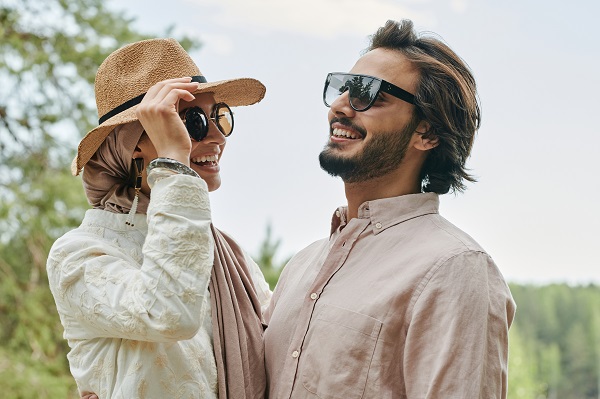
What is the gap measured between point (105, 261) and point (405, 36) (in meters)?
1.24

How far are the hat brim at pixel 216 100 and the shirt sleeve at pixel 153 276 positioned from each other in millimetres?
287

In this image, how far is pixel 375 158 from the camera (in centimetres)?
274

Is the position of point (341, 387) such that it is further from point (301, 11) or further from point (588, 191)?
point (588, 191)

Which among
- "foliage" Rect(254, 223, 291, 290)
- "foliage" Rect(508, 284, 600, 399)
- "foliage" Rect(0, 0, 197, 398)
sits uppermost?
"foliage" Rect(0, 0, 197, 398)

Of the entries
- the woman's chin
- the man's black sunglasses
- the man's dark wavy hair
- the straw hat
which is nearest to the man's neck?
the man's dark wavy hair

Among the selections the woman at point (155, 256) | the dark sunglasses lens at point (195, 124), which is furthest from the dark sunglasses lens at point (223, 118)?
the dark sunglasses lens at point (195, 124)

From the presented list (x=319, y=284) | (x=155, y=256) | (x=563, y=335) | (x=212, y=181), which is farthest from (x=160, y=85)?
(x=563, y=335)

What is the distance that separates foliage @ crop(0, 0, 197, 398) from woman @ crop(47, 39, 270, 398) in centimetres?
621

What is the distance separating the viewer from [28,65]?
8.75 metres

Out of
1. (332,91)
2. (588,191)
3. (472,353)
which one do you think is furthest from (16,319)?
(588,191)

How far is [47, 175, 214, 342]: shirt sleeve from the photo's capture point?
2.26m

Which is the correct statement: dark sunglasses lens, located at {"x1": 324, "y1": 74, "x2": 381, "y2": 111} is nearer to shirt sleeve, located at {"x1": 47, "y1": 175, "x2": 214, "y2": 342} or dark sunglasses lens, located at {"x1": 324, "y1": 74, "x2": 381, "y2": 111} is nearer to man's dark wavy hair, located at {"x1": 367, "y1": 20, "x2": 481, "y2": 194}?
man's dark wavy hair, located at {"x1": 367, "y1": 20, "x2": 481, "y2": 194}

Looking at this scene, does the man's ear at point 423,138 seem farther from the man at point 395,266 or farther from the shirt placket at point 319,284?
the shirt placket at point 319,284

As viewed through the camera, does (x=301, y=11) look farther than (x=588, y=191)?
No
